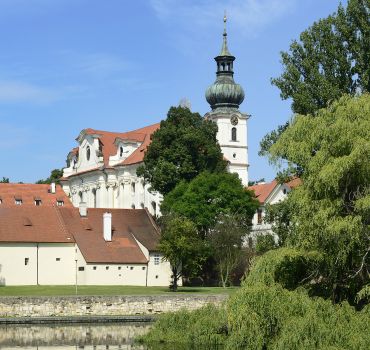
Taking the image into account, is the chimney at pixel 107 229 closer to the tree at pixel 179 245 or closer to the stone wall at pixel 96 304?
the tree at pixel 179 245

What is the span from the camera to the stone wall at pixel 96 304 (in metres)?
46.1

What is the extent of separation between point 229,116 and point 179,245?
147 feet

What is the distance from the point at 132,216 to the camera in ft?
230

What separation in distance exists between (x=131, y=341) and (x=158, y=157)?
1357 inches

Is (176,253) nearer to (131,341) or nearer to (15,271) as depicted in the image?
(15,271)

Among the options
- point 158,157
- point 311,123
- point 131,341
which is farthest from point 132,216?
point 311,123

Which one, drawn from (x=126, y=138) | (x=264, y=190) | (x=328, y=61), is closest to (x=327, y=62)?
(x=328, y=61)

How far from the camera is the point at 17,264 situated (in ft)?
202

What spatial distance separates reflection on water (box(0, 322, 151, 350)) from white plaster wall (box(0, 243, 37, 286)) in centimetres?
1792

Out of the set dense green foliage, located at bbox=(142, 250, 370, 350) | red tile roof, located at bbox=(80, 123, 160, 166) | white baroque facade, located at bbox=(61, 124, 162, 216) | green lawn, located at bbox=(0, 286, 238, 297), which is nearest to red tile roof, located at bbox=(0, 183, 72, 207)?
white baroque facade, located at bbox=(61, 124, 162, 216)

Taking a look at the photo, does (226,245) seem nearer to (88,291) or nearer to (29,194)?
(88,291)

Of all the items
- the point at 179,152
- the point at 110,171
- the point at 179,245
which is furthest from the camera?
the point at 110,171

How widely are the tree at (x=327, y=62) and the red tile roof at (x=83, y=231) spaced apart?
2395 cm

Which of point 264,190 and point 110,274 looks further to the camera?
point 264,190
